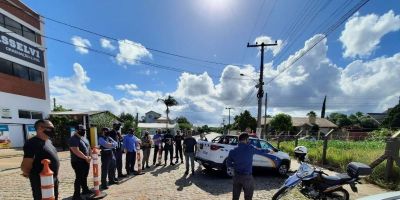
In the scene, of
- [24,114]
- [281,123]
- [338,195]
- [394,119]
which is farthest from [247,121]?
[338,195]

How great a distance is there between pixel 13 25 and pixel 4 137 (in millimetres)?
9193

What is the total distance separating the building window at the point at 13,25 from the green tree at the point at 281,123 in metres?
46.0

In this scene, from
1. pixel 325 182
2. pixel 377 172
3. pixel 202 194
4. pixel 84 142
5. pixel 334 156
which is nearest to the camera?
pixel 325 182

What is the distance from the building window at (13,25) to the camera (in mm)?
23953

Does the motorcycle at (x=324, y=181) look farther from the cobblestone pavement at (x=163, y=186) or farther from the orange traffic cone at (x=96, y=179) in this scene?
the orange traffic cone at (x=96, y=179)

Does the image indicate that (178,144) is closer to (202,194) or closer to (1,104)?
(202,194)

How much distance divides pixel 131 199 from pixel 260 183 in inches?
190

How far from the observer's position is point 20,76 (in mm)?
25469

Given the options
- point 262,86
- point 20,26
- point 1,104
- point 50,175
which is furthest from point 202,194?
point 20,26

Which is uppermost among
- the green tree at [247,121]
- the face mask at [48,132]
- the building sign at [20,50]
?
the building sign at [20,50]

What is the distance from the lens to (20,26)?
2569 cm

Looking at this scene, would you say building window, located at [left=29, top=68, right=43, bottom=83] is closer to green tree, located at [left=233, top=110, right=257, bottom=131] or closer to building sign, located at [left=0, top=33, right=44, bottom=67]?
building sign, located at [left=0, top=33, right=44, bottom=67]

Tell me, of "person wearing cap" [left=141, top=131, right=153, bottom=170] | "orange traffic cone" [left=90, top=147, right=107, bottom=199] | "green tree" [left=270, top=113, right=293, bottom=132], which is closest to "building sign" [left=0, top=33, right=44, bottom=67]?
"person wearing cap" [left=141, top=131, right=153, bottom=170]

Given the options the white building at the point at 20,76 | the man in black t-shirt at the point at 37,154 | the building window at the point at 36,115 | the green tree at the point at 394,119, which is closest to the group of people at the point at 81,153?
the man in black t-shirt at the point at 37,154
